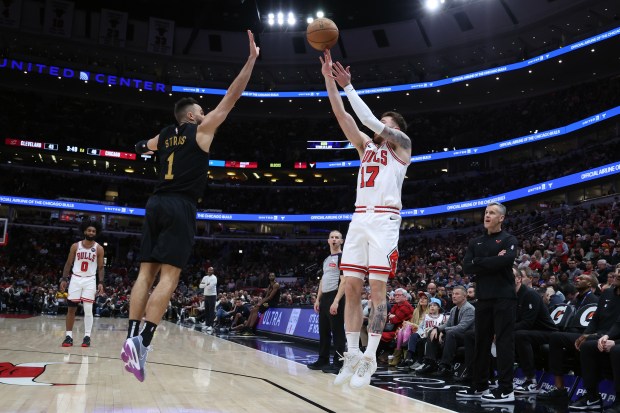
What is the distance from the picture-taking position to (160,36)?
4028 centimetres

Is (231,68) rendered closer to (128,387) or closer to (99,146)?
(99,146)

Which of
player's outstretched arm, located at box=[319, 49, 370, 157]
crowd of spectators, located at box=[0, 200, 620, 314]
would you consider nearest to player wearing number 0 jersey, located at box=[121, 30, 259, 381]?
player's outstretched arm, located at box=[319, 49, 370, 157]

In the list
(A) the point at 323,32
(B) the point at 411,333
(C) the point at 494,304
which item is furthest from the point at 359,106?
(B) the point at 411,333

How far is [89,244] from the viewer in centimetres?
949

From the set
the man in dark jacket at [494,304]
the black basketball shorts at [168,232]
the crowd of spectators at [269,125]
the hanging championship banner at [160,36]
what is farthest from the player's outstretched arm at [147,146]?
the hanging championship banner at [160,36]

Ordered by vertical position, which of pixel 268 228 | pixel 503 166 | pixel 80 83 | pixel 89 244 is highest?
pixel 80 83

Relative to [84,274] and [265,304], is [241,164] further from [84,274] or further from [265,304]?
[84,274]

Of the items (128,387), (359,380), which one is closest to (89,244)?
(128,387)

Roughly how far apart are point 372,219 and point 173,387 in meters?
2.49

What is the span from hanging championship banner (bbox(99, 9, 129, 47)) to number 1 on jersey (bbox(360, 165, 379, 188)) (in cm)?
3857

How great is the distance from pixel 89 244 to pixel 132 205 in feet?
107

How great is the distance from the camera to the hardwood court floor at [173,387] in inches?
168

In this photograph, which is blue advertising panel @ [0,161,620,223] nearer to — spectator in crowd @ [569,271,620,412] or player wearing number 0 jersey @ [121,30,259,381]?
spectator in crowd @ [569,271,620,412]

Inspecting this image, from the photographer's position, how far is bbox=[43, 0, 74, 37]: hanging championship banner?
37.6 meters
